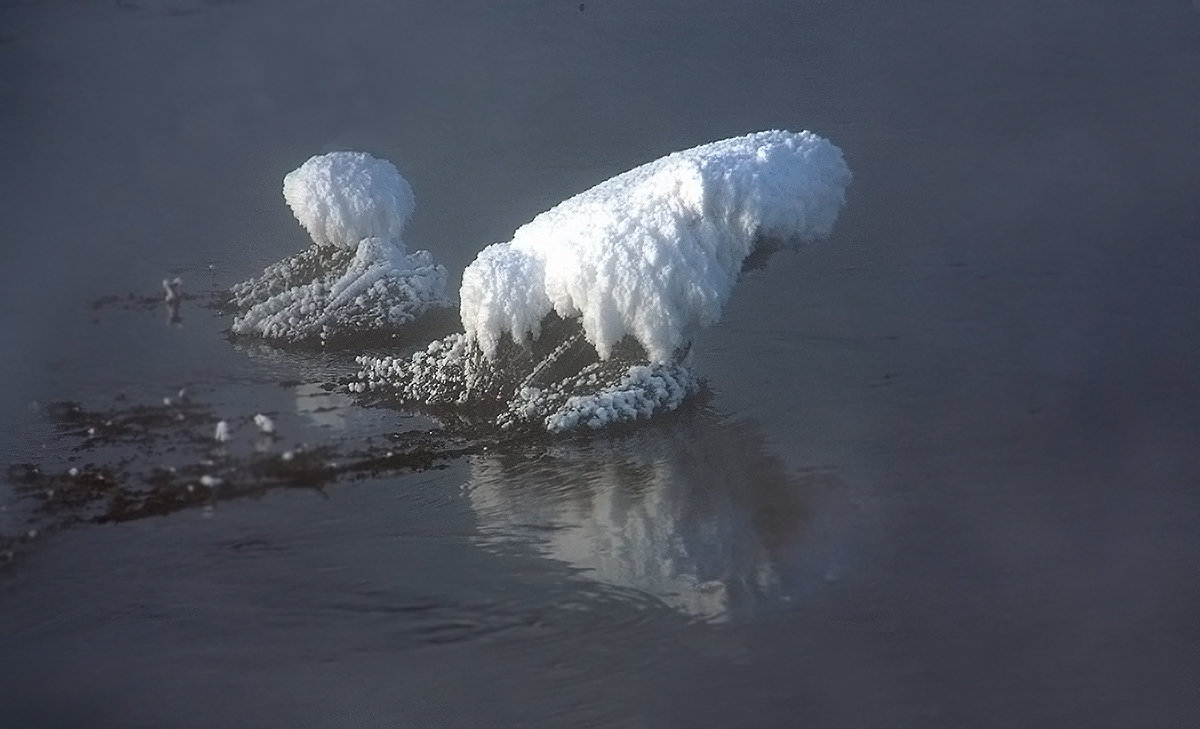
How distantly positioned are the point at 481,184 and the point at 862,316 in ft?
14.6

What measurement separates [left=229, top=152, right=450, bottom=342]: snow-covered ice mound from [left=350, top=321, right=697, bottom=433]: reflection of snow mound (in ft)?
3.21

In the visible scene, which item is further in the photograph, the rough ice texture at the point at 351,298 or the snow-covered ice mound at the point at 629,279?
the rough ice texture at the point at 351,298

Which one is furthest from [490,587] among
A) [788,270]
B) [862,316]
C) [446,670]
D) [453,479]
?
[788,270]

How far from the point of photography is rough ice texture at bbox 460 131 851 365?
9000 mm

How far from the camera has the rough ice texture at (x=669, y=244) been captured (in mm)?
9000

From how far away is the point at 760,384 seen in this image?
31.2ft

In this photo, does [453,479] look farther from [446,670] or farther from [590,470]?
[446,670]

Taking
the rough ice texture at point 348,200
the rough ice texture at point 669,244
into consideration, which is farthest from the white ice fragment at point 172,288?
the rough ice texture at point 669,244

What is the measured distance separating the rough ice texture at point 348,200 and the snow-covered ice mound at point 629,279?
2002 mm

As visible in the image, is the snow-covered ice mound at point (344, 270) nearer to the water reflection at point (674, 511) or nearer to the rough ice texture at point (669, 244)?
the rough ice texture at point (669, 244)

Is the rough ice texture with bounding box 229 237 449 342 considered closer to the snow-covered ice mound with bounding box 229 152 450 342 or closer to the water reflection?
the snow-covered ice mound with bounding box 229 152 450 342

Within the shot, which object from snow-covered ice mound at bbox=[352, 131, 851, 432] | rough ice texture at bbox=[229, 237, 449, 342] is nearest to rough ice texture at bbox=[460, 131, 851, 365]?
snow-covered ice mound at bbox=[352, 131, 851, 432]

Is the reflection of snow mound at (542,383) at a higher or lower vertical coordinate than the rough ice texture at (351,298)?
lower

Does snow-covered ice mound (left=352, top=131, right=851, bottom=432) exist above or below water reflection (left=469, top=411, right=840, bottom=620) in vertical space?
above
